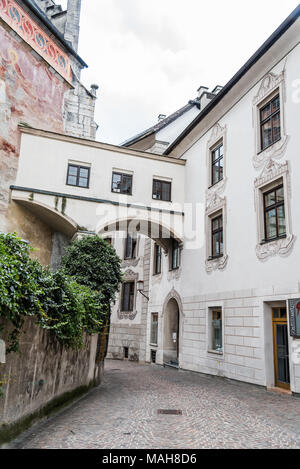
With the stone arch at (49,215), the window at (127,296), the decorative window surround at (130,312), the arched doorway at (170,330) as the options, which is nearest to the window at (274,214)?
the arched doorway at (170,330)

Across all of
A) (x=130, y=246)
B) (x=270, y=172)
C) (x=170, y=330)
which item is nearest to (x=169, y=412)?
(x=270, y=172)

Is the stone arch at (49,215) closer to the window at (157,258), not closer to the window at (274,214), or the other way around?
the window at (157,258)

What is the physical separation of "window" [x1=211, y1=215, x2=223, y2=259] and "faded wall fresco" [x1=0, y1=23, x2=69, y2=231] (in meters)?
8.17

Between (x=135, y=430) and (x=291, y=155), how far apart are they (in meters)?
8.34

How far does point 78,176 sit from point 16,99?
13.3 ft

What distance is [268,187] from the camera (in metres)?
11.6

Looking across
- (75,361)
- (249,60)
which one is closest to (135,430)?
(75,361)

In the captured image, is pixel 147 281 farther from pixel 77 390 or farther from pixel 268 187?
pixel 77 390

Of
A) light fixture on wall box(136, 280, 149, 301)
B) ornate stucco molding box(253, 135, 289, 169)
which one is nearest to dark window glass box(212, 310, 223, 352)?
ornate stucco molding box(253, 135, 289, 169)

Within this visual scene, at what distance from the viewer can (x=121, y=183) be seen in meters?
16.5

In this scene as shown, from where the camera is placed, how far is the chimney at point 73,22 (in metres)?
21.5

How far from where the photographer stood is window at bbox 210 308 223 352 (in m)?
13.3

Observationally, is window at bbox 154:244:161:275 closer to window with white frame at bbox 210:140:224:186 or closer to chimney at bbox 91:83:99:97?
window with white frame at bbox 210:140:224:186

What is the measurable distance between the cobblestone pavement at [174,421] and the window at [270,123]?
24.8 ft
